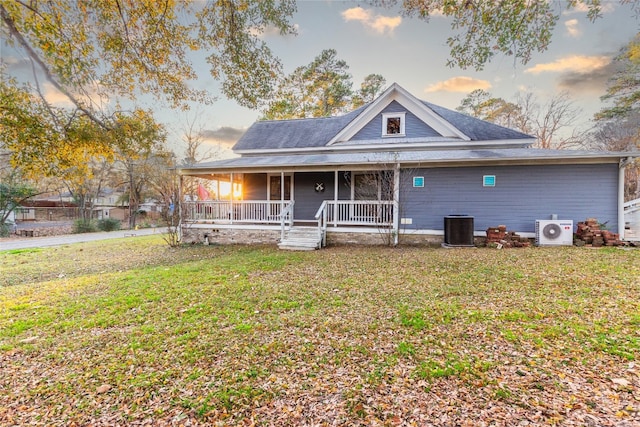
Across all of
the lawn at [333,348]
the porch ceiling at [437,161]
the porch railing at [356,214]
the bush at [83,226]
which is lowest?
the lawn at [333,348]

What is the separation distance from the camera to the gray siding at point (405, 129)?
39.4 feet

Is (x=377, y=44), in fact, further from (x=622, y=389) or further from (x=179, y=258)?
(x=622, y=389)

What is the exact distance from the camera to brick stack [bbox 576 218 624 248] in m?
8.05

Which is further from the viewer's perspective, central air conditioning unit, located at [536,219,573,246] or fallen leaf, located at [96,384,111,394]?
central air conditioning unit, located at [536,219,573,246]

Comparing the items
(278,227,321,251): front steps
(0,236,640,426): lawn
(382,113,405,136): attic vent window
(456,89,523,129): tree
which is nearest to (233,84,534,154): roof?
(382,113,405,136): attic vent window

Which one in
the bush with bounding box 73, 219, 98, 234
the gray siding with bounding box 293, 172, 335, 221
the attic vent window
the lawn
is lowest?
the lawn

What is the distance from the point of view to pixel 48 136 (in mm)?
5336

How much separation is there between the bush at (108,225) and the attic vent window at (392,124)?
67.7 feet

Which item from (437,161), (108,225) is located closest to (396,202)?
(437,161)

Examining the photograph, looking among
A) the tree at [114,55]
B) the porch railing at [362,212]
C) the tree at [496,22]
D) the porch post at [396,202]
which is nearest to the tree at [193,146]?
the porch railing at [362,212]

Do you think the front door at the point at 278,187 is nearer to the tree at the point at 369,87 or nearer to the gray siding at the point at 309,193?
the gray siding at the point at 309,193

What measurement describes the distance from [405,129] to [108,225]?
2165 centimetres

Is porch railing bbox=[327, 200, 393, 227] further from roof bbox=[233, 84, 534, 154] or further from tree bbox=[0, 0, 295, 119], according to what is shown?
tree bbox=[0, 0, 295, 119]

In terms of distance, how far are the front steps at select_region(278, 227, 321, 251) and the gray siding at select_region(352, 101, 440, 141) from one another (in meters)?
5.40
